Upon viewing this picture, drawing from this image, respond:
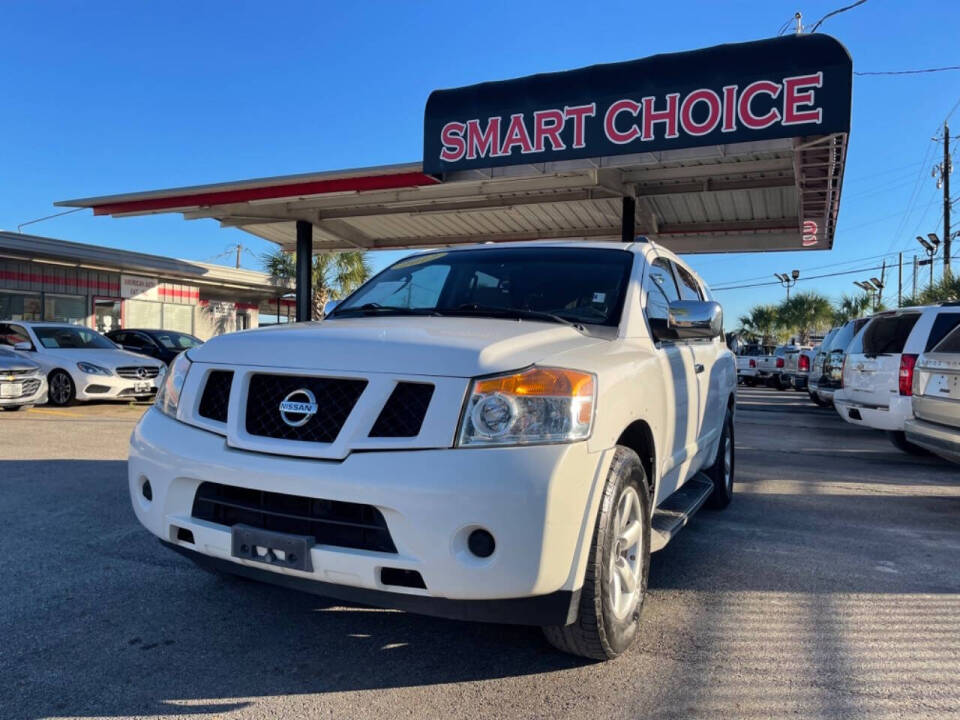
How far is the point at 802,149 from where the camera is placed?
930 cm

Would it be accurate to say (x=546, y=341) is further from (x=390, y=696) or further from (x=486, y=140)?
(x=486, y=140)

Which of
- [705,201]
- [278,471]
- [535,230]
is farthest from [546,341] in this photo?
[535,230]

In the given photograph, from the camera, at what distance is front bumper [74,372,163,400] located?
470 inches

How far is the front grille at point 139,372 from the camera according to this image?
1226cm

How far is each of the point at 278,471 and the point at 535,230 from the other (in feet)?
46.0

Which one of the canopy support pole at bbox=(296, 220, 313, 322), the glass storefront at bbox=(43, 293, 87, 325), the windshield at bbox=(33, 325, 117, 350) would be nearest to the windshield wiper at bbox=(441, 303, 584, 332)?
the windshield at bbox=(33, 325, 117, 350)

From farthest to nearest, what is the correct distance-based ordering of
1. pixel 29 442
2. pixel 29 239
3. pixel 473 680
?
1. pixel 29 239
2. pixel 29 442
3. pixel 473 680

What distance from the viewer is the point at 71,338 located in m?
13.2

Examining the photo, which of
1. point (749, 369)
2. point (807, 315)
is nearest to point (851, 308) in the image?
point (807, 315)

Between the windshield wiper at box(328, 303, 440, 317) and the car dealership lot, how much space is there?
1462 mm

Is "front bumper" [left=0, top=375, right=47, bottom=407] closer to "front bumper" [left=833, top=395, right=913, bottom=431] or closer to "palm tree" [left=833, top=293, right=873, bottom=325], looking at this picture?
"front bumper" [left=833, top=395, right=913, bottom=431]

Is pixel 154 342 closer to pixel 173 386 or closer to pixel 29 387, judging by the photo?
pixel 29 387

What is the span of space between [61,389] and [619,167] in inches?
379

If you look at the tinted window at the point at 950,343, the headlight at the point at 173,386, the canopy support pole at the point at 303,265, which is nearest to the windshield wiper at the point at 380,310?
the headlight at the point at 173,386
